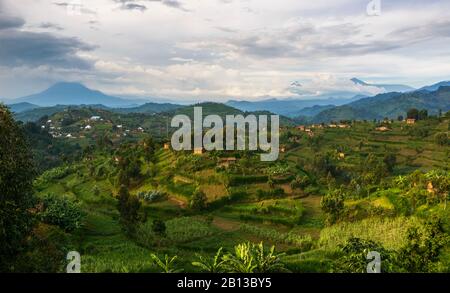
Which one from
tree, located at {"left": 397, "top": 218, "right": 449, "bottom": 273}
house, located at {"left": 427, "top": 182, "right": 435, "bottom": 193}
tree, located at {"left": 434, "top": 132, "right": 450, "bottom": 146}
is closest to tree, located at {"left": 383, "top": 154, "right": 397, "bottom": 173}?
tree, located at {"left": 434, "top": 132, "right": 450, "bottom": 146}

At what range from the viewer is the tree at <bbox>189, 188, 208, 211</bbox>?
54594mm

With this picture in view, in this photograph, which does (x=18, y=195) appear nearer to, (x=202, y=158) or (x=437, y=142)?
(x=202, y=158)

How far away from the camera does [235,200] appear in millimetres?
58781

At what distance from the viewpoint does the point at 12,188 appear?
48.2 ft

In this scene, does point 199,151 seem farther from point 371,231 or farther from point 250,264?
point 250,264

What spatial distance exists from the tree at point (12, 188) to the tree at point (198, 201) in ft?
129

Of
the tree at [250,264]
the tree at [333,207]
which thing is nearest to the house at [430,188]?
the tree at [333,207]

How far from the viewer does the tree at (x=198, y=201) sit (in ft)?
179

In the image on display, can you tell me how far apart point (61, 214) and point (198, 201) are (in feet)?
76.3

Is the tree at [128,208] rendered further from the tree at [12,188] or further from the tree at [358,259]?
the tree at [12,188]

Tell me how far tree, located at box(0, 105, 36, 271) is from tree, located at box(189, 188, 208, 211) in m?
39.2

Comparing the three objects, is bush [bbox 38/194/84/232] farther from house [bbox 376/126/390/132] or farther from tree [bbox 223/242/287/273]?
house [bbox 376/126/390/132]

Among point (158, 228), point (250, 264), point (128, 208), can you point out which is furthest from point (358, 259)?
point (128, 208)
